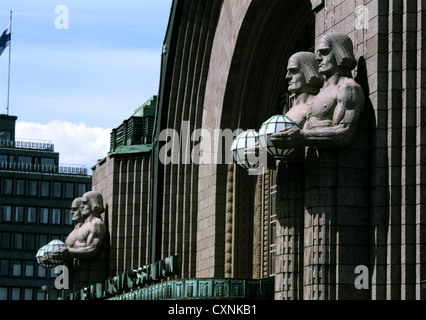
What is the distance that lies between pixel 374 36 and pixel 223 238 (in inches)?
460

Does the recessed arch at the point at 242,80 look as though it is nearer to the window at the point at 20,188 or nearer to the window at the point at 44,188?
the window at the point at 20,188

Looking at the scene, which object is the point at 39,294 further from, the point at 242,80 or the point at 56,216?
the point at 242,80

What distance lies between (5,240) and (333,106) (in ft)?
274

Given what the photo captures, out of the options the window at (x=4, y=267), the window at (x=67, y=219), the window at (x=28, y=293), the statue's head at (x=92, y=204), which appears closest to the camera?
the statue's head at (x=92, y=204)

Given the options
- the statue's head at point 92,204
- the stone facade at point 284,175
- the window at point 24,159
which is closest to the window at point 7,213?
the window at point 24,159

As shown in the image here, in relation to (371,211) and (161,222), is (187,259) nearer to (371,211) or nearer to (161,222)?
(161,222)

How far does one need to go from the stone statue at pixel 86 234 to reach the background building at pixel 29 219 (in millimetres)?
63431

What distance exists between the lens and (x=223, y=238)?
1556 inches

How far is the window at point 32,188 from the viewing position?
112m

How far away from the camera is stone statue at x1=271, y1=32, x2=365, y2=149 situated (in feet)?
96.7

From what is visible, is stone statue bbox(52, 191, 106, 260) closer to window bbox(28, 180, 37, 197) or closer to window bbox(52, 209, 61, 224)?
window bbox(52, 209, 61, 224)

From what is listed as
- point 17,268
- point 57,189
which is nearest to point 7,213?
point 17,268

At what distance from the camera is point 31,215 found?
365 ft
